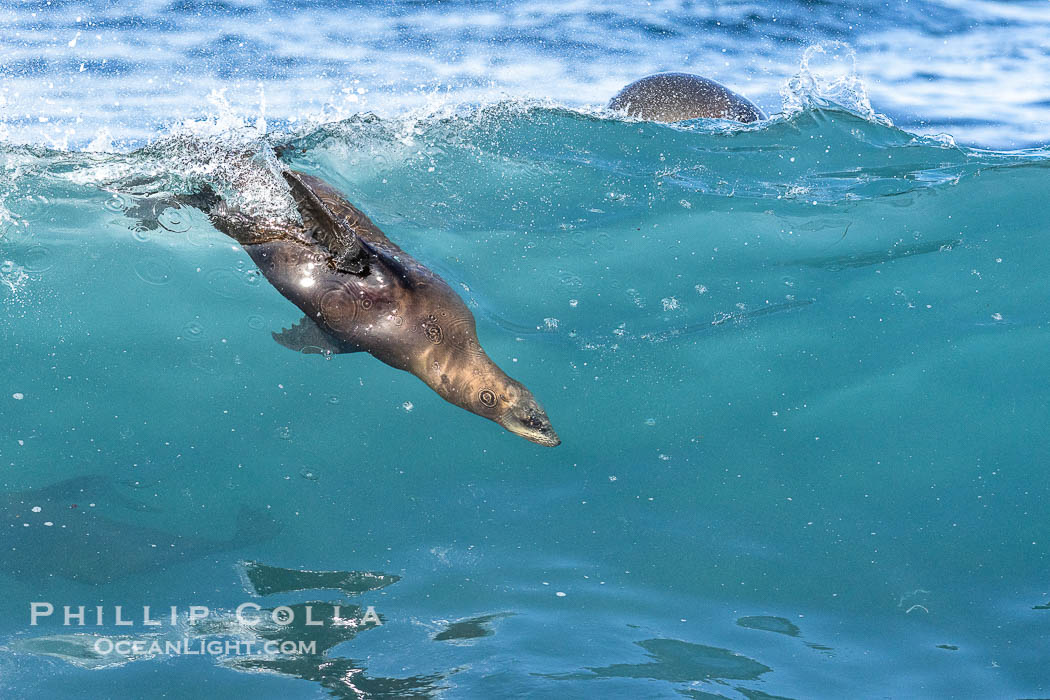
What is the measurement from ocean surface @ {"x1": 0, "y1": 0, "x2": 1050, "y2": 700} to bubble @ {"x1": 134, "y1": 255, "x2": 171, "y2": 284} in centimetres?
5

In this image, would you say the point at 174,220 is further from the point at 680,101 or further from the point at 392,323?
the point at 680,101

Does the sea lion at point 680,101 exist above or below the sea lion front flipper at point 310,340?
above

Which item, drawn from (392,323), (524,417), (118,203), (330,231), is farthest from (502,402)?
(118,203)

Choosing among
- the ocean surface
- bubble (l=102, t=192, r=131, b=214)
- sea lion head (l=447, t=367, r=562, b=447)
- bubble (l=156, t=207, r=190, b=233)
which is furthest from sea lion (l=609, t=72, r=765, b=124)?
bubble (l=102, t=192, r=131, b=214)

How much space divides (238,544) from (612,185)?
4.43 m

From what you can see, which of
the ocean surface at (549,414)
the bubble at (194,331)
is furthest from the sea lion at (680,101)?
the bubble at (194,331)

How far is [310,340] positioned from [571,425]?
6.41ft

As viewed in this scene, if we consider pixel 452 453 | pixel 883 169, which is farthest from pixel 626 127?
pixel 452 453

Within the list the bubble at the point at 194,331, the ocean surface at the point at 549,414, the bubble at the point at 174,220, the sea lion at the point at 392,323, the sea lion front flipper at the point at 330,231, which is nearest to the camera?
the ocean surface at the point at 549,414

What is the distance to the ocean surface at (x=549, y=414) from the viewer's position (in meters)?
5.16

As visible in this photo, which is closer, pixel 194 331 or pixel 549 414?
pixel 549 414

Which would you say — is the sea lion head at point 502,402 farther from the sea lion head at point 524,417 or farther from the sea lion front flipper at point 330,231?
the sea lion front flipper at point 330,231

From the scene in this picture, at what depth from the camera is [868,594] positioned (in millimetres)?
5664

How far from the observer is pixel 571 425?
6.71 m
